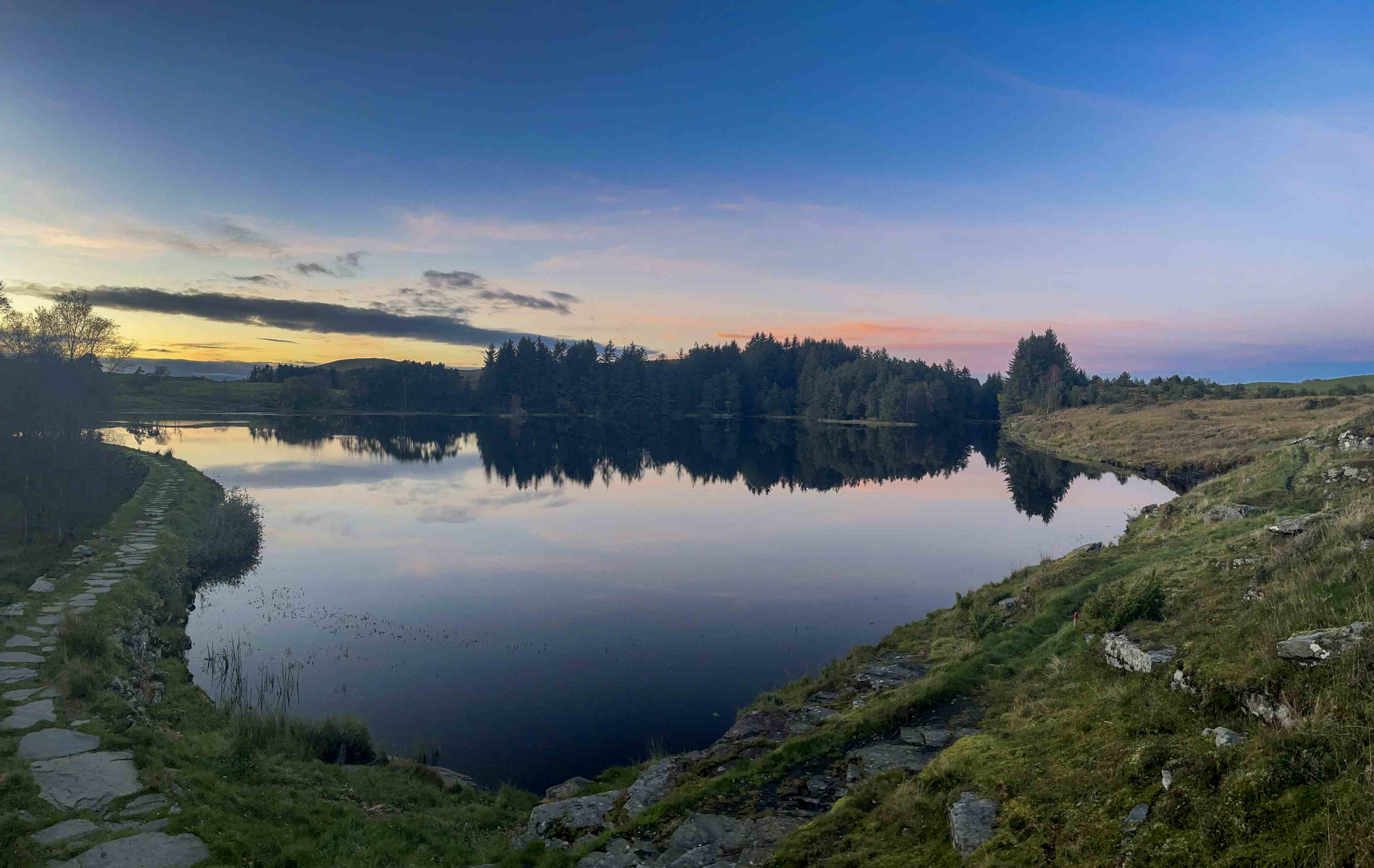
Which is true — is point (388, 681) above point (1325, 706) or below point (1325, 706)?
below

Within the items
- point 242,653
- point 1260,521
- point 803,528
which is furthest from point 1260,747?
point 803,528

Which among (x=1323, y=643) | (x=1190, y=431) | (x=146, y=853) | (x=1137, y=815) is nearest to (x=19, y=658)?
(x=146, y=853)

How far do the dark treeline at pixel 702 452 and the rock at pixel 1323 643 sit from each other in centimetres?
3652

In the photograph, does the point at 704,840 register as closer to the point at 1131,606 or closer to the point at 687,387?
the point at 1131,606

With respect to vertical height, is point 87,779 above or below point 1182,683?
below

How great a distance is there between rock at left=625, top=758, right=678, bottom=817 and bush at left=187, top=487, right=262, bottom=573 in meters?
23.8

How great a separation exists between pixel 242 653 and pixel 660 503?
2877cm

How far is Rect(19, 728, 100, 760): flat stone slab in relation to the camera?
9914 millimetres

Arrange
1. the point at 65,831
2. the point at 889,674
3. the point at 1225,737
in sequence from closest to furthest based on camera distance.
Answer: the point at 1225,737 → the point at 65,831 → the point at 889,674

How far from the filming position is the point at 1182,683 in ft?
27.0

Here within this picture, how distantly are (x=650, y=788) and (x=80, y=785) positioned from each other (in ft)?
27.7

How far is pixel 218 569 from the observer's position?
27.3m

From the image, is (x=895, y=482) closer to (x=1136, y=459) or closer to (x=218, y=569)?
(x=1136, y=459)

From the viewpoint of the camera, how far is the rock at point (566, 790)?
39.3 feet
